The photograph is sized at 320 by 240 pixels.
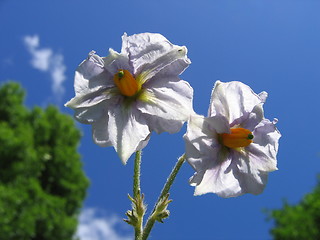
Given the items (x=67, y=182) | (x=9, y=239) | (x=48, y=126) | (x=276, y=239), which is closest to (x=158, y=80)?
(x=9, y=239)

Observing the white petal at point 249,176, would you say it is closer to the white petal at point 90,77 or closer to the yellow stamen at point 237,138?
the yellow stamen at point 237,138

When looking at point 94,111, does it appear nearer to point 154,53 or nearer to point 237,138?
point 154,53

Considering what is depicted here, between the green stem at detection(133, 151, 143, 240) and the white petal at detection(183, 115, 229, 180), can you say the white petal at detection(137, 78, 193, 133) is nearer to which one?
the white petal at detection(183, 115, 229, 180)

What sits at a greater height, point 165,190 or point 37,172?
point 37,172

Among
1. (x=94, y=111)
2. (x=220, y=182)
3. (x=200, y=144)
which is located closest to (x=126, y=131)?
(x=94, y=111)

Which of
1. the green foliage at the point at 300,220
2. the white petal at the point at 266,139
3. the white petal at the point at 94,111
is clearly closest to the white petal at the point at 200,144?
the white petal at the point at 266,139

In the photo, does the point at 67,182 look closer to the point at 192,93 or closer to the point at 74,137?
the point at 74,137

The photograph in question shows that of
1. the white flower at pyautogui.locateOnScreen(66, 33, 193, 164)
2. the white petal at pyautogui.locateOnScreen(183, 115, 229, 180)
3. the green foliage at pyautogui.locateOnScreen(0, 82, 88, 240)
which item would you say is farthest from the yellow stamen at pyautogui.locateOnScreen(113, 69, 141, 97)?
the green foliage at pyautogui.locateOnScreen(0, 82, 88, 240)
